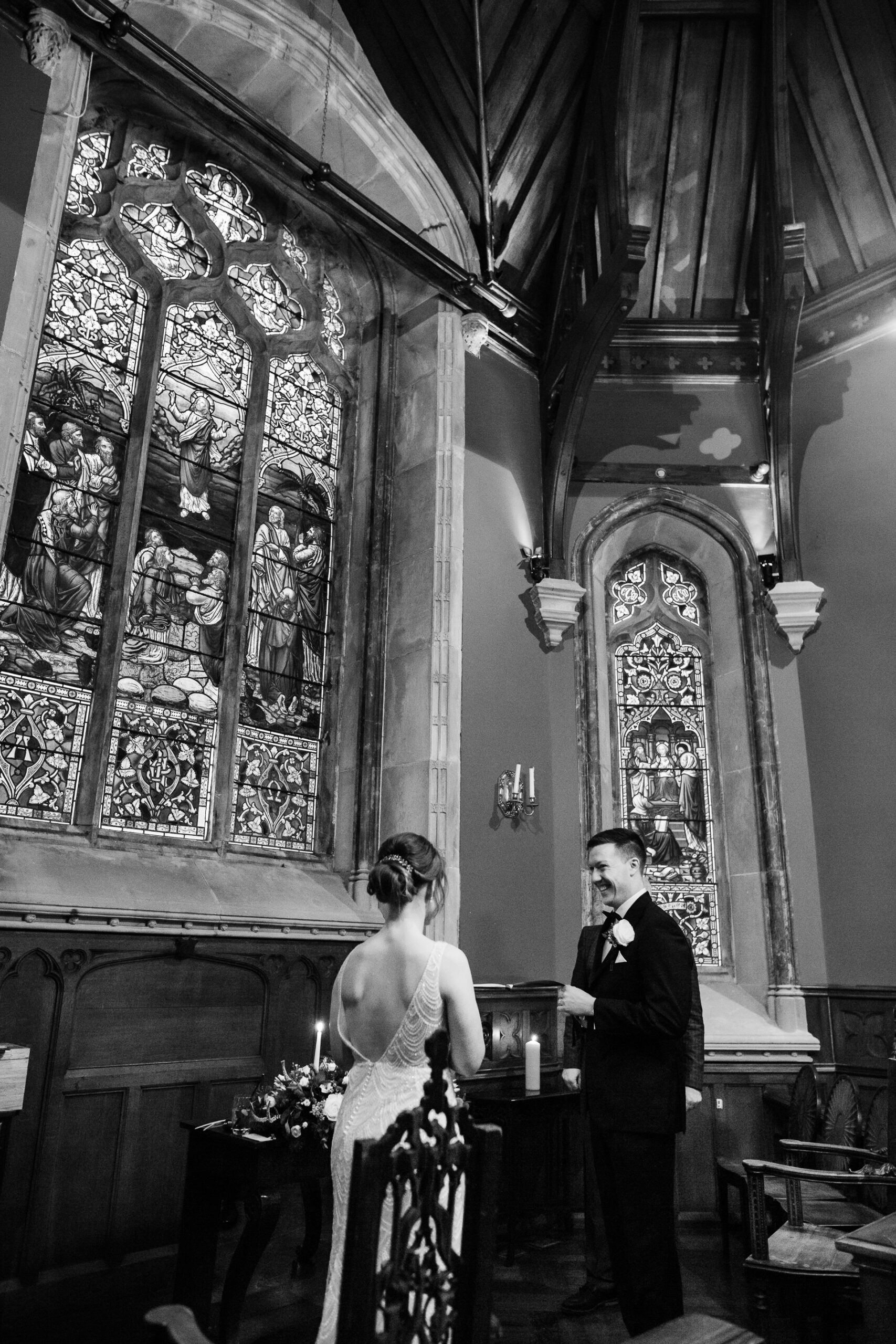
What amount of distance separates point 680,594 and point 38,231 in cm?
497

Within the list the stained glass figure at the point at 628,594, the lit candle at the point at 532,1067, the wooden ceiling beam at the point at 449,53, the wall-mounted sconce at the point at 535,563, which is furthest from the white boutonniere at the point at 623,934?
the wooden ceiling beam at the point at 449,53

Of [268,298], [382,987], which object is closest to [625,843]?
[382,987]

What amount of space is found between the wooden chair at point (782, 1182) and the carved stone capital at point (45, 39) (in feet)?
20.2

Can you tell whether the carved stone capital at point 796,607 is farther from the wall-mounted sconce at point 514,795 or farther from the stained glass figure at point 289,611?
the stained glass figure at point 289,611

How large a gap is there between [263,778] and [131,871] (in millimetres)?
1108

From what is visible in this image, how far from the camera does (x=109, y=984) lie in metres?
4.38

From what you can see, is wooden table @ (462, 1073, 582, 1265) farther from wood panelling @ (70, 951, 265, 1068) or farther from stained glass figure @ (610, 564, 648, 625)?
stained glass figure @ (610, 564, 648, 625)

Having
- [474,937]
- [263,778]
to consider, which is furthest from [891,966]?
[263,778]

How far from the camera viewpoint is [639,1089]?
10.2ft

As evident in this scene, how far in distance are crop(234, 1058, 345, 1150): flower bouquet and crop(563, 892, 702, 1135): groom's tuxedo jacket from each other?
2.95 feet

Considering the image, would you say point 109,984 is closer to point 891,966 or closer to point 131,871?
point 131,871

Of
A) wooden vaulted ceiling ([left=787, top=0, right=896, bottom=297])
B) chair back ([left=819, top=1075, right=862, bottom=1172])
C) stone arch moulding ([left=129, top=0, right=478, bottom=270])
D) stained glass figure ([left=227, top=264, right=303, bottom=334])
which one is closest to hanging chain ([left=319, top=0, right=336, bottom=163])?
stone arch moulding ([left=129, top=0, right=478, bottom=270])

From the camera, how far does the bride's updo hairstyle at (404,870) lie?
2.59 m

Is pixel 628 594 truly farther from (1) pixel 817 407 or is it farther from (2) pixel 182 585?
(2) pixel 182 585
